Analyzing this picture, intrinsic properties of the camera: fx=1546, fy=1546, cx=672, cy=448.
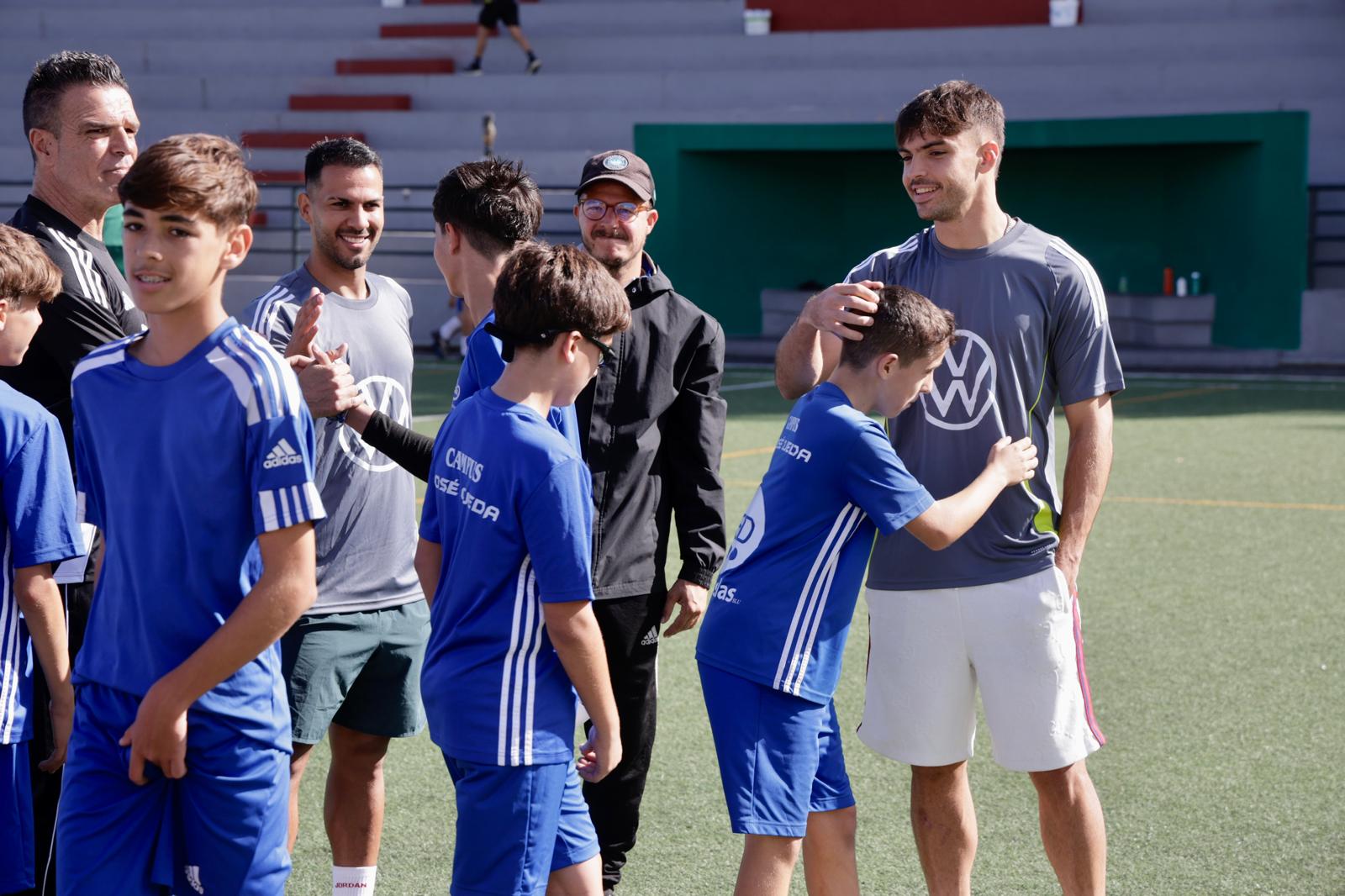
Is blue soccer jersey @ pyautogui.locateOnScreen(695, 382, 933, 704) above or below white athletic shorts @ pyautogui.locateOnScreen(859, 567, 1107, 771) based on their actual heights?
above

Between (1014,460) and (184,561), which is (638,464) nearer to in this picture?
(1014,460)

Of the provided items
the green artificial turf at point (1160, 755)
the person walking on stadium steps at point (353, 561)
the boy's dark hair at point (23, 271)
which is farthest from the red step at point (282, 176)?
the boy's dark hair at point (23, 271)

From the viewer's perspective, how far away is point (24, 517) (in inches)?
116

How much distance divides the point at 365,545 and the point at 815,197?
777 inches

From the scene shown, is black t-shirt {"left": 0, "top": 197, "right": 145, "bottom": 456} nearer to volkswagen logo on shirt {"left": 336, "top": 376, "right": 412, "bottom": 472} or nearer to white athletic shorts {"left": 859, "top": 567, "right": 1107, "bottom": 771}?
volkswagen logo on shirt {"left": 336, "top": 376, "right": 412, "bottom": 472}

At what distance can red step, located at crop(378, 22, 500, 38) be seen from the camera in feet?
82.9

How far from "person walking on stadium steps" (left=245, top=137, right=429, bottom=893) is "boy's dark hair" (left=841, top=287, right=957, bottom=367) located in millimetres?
1228

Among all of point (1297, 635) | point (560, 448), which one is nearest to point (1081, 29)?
point (1297, 635)

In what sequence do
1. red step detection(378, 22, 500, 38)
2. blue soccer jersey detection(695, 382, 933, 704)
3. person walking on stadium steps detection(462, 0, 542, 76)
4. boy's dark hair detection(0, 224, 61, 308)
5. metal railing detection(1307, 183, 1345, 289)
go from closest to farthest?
boy's dark hair detection(0, 224, 61, 308) < blue soccer jersey detection(695, 382, 933, 704) < metal railing detection(1307, 183, 1345, 289) < person walking on stadium steps detection(462, 0, 542, 76) < red step detection(378, 22, 500, 38)

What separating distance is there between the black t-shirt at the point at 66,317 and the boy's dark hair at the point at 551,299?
1.02 meters

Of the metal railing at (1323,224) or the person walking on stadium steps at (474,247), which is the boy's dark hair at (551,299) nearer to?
the person walking on stadium steps at (474,247)

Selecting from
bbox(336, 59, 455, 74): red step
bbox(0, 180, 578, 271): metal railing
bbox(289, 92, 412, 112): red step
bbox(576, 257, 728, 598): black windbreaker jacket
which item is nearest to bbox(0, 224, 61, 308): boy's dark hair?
bbox(576, 257, 728, 598): black windbreaker jacket

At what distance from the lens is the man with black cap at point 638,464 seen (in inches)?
152

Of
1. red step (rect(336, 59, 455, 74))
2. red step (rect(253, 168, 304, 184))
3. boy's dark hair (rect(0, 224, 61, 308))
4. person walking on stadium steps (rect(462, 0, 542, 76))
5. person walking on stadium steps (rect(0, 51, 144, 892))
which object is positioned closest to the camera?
boy's dark hair (rect(0, 224, 61, 308))
